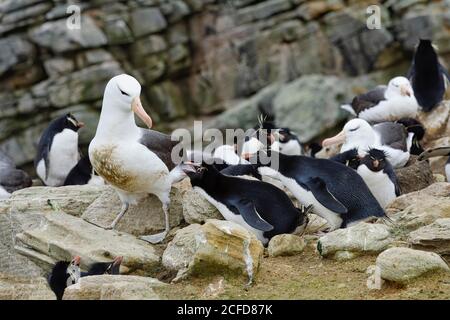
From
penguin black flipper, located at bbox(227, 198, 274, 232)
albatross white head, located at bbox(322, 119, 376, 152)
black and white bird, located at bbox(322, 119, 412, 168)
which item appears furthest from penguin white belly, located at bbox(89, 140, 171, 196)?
albatross white head, located at bbox(322, 119, 376, 152)

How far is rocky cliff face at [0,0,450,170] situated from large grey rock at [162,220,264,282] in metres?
14.6

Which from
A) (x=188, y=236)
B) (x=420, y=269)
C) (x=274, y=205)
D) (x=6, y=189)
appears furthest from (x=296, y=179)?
(x=6, y=189)

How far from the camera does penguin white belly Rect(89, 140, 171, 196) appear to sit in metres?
7.72

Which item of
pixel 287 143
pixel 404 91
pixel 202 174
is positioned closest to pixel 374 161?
pixel 202 174

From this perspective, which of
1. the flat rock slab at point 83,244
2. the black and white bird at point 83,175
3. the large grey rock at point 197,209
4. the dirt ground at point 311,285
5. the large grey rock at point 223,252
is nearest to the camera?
the dirt ground at point 311,285

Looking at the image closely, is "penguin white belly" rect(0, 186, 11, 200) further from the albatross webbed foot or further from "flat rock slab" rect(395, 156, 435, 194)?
"flat rock slab" rect(395, 156, 435, 194)

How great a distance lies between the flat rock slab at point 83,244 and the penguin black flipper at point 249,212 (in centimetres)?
83

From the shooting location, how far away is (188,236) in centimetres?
698

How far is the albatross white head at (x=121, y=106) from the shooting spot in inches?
304

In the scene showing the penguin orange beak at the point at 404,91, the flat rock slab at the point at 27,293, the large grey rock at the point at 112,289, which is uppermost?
the penguin orange beak at the point at 404,91

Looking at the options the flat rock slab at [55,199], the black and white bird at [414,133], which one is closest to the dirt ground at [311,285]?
the flat rock slab at [55,199]

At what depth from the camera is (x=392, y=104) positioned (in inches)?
471

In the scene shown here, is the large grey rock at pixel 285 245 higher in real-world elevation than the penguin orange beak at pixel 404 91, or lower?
lower

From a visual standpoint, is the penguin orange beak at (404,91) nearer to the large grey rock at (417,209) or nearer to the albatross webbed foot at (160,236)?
the large grey rock at (417,209)
